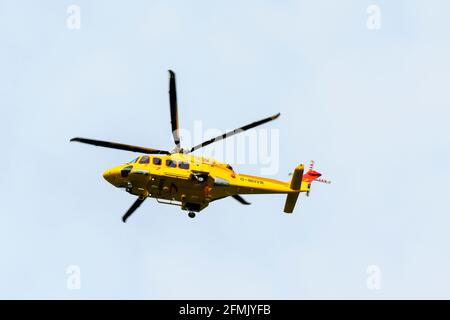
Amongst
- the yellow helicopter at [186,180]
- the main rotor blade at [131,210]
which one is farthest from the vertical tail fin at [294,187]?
the main rotor blade at [131,210]

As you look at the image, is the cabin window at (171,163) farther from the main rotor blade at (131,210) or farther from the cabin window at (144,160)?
the main rotor blade at (131,210)

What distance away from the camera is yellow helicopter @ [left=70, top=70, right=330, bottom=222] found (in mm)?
58281

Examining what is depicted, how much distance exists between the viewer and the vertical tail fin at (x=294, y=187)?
189 ft

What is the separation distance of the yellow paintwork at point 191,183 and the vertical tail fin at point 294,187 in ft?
1.05

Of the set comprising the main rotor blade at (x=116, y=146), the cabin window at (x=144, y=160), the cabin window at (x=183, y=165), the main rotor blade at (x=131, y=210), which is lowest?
the main rotor blade at (x=131, y=210)

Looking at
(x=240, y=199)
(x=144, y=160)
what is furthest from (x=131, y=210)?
(x=240, y=199)

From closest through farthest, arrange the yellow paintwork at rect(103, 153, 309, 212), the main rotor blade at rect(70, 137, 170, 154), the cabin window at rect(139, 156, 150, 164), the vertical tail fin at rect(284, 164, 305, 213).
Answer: the main rotor blade at rect(70, 137, 170, 154)
the vertical tail fin at rect(284, 164, 305, 213)
the yellow paintwork at rect(103, 153, 309, 212)
the cabin window at rect(139, 156, 150, 164)

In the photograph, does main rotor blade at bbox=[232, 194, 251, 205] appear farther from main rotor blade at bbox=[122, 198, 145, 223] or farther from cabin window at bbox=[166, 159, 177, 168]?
main rotor blade at bbox=[122, 198, 145, 223]

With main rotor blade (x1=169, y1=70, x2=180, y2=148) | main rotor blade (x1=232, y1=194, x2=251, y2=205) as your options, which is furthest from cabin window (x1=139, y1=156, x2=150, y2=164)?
main rotor blade (x1=232, y1=194, x2=251, y2=205)
